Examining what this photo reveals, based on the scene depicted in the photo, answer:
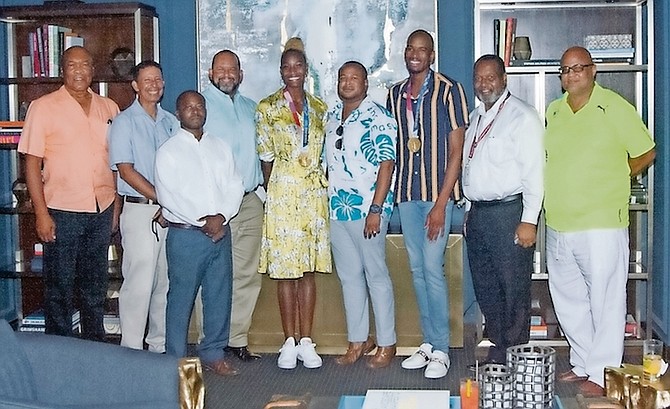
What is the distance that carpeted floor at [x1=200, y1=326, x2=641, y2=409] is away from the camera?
481 centimetres

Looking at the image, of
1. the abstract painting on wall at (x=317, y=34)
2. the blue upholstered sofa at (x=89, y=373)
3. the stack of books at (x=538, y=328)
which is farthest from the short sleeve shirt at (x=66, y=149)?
the stack of books at (x=538, y=328)

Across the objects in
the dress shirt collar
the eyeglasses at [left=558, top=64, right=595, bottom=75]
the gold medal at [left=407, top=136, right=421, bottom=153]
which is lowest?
the gold medal at [left=407, top=136, right=421, bottom=153]

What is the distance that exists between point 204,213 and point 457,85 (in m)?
1.47

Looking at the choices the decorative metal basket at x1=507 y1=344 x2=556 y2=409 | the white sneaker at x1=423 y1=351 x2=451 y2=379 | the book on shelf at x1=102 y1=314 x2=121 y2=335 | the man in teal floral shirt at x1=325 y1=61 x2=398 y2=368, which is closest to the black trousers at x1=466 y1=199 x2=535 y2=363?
the white sneaker at x1=423 y1=351 x2=451 y2=379

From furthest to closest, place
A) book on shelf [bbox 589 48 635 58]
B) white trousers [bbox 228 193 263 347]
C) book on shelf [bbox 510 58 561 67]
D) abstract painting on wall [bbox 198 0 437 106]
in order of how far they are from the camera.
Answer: abstract painting on wall [bbox 198 0 437 106] < book on shelf [bbox 589 48 635 58] < book on shelf [bbox 510 58 561 67] < white trousers [bbox 228 193 263 347]

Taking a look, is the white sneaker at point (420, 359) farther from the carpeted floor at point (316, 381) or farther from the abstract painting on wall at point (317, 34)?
the abstract painting on wall at point (317, 34)

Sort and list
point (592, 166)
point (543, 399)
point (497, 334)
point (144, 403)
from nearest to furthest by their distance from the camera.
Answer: point (144, 403) < point (543, 399) < point (592, 166) < point (497, 334)

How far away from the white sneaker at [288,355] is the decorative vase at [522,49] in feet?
6.87

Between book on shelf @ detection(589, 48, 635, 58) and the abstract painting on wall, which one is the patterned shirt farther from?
book on shelf @ detection(589, 48, 635, 58)

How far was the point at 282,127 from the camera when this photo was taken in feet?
16.7

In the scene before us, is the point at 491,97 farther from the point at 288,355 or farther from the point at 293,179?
the point at 288,355

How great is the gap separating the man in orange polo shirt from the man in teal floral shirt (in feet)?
4.03

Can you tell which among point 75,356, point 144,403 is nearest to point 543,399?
point 144,403

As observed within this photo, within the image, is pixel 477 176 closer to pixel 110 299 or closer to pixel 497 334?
pixel 497 334
